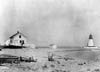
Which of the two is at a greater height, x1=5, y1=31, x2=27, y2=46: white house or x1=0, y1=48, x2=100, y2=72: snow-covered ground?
x1=5, y1=31, x2=27, y2=46: white house

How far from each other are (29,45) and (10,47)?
688 centimetres

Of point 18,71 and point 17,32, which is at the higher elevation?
point 17,32

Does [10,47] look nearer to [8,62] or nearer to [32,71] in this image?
[8,62]

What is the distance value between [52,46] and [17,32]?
28032mm

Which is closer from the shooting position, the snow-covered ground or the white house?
the snow-covered ground

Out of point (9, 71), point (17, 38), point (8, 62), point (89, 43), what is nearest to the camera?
point (9, 71)

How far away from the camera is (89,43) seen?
76.3 metres

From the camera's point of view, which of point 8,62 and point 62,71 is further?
point 8,62

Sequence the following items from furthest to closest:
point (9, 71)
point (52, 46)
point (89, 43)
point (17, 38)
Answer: point (52, 46), point (89, 43), point (17, 38), point (9, 71)

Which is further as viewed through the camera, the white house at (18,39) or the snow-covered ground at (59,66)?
the white house at (18,39)

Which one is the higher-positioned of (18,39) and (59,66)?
(18,39)

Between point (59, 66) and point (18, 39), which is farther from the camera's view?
point (18, 39)

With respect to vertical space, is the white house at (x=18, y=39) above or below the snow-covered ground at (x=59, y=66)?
above

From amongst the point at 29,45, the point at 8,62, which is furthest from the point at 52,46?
the point at 8,62
